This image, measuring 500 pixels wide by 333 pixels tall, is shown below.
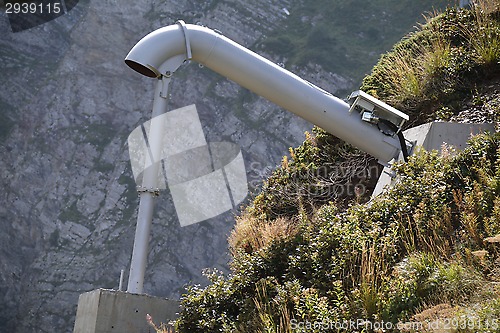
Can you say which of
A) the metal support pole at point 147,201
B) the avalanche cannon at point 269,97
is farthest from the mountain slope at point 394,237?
the metal support pole at point 147,201

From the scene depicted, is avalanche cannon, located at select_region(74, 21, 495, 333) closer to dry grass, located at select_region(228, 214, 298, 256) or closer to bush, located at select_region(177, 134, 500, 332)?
bush, located at select_region(177, 134, 500, 332)

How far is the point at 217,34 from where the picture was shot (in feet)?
29.1

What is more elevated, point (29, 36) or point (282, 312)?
point (29, 36)

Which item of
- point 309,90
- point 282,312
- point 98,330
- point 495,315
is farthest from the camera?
A: point 309,90

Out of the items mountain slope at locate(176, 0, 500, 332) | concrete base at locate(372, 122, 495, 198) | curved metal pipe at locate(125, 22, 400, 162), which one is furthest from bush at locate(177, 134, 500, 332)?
curved metal pipe at locate(125, 22, 400, 162)

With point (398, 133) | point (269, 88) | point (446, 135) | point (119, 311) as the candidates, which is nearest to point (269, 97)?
point (269, 88)

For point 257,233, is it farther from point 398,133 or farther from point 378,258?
point 378,258

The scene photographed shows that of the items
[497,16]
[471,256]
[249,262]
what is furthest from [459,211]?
[497,16]

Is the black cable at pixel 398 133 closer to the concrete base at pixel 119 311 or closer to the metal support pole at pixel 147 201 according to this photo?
the metal support pole at pixel 147 201

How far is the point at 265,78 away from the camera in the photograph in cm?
865

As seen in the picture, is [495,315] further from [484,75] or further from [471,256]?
[484,75]

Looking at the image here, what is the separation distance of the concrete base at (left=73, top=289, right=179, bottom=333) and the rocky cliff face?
95.6 ft

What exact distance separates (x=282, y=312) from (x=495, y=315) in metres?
1.95

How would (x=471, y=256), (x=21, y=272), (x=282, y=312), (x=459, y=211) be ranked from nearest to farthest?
(x=471, y=256)
(x=282, y=312)
(x=459, y=211)
(x=21, y=272)
